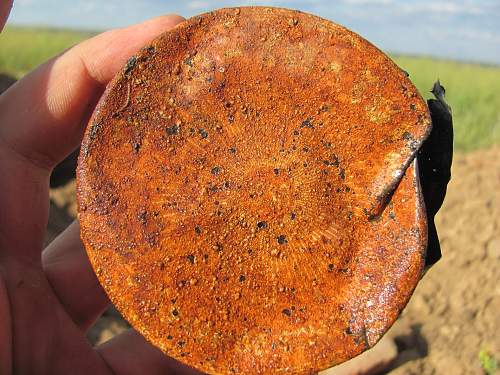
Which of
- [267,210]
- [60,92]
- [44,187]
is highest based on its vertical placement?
[60,92]

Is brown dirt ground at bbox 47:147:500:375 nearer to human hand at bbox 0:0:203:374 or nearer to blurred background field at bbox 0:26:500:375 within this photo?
blurred background field at bbox 0:26:500:375

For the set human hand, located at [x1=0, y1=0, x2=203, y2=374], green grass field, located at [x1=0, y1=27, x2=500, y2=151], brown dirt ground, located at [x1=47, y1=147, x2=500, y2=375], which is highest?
human hand, located at [x1=0, y1=0, x2=203, y2=374]

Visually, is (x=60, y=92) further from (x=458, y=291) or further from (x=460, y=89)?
(x=460, y=89)

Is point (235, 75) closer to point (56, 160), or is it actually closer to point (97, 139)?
point (97, 139)

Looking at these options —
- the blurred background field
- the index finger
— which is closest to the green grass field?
the blurred background field

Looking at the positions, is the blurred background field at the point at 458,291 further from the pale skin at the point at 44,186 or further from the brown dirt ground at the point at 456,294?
the pale skin at the point at 44,186

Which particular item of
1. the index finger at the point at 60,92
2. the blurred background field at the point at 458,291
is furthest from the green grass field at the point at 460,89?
the index finger at the point at 60,92

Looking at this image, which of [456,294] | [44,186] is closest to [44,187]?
[44,186]
